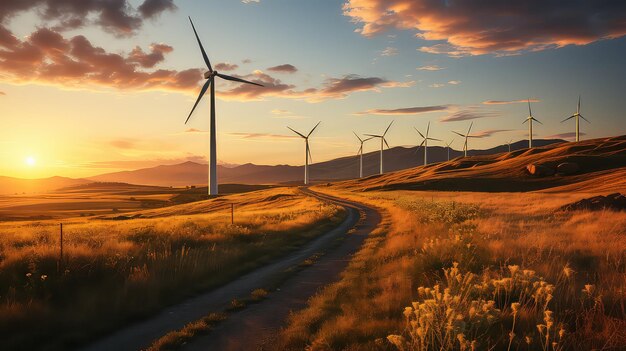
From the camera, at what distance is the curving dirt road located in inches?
391

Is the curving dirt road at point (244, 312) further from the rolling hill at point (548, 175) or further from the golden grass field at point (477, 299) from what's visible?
the rolling hill at point (548, 175)

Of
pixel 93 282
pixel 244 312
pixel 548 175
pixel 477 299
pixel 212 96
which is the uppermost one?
pixel 212 96

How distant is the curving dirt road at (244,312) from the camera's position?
9.94m

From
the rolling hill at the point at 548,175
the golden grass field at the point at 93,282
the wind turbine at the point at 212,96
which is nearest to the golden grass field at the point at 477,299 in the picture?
the golden grass field at the point at 93,282

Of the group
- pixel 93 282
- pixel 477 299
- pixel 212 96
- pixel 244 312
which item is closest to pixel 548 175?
pixel 212 96

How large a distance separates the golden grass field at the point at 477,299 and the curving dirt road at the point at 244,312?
749mm

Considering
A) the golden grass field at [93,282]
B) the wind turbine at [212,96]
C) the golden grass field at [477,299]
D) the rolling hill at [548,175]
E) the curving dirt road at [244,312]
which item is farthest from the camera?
the rolling hill at [548,175]

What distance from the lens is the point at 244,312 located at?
12078mm

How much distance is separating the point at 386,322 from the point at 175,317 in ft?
20.6

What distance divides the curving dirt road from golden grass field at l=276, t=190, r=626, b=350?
2.46ft

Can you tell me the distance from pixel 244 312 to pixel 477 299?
6321 mm

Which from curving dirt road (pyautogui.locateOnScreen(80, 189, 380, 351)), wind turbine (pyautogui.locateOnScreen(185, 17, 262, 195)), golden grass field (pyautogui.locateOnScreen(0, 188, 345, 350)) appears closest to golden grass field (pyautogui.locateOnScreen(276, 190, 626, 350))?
curving dirt road (pyautogui.locateOnScreen(80, 189, 380, 351))

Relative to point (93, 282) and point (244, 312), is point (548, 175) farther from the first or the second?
point (93, 282)

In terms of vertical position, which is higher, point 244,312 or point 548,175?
point 548,175
